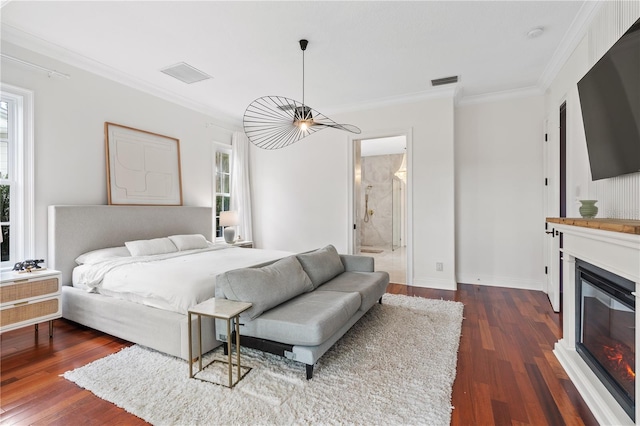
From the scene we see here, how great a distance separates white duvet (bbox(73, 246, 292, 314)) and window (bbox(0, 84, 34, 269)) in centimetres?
59

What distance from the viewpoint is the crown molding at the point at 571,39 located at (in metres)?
2.54

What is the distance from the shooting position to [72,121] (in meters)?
3.47

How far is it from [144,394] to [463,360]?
2.24 m

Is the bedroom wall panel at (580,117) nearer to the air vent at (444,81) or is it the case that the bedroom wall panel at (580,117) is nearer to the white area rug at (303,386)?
the air vent at (444,81)

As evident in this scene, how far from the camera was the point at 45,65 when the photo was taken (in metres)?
3.24

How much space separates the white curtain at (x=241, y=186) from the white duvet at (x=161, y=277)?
2.19 metres

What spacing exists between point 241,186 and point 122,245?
232cm

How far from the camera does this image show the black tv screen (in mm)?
1745

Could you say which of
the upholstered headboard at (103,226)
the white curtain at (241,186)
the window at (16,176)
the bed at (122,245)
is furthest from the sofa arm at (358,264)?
the window at (16,176)

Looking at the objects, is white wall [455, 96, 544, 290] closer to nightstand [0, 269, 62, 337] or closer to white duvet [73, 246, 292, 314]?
white duvet [73, 246, 292, 314]

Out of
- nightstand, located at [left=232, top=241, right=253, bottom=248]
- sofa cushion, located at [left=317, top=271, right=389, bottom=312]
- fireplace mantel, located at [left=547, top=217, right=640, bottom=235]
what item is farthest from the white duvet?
fireplace mantel, located at [left=547, top=217, right=640, bottom=235]

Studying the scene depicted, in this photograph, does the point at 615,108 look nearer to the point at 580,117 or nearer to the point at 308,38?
the point at 580,117

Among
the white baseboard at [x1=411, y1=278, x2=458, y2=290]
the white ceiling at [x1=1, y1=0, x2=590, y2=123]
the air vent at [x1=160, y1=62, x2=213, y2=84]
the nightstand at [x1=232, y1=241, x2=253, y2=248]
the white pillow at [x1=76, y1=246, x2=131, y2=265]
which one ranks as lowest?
the white baseboard at [x1=411, y1=278, x2=458, y2=290]

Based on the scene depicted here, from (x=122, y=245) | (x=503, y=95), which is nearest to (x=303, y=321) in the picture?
(x=122, y=245)
